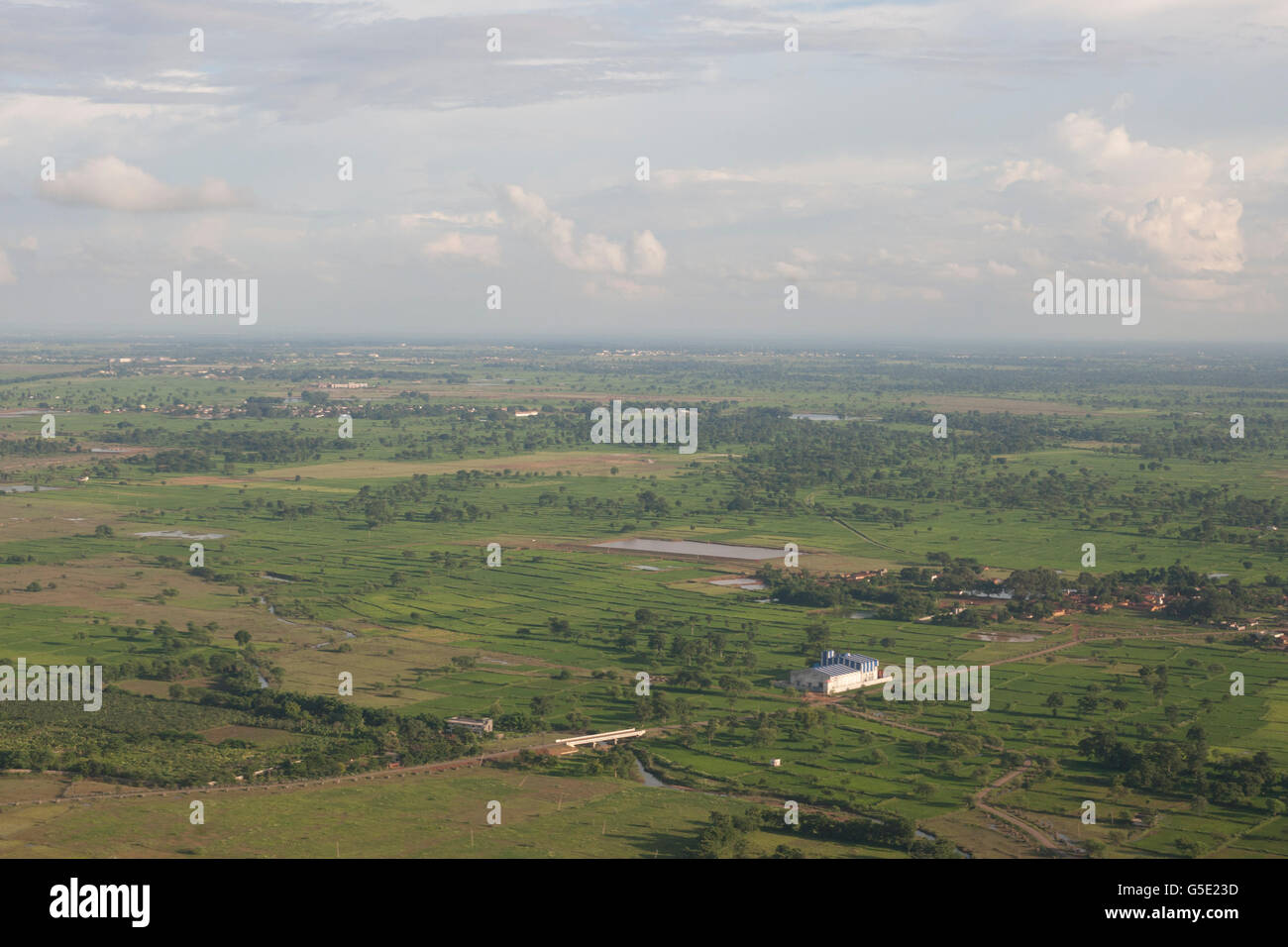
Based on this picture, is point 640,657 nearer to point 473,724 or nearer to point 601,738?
point 601,738

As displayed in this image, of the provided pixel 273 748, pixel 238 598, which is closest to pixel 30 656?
pixel 238 598

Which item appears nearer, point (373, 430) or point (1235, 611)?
point (1235, 611)

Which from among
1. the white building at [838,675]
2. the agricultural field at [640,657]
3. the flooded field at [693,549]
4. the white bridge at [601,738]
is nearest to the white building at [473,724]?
the agricultural field at [640,657]

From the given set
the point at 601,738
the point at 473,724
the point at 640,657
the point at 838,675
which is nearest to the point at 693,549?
the point at 640,657

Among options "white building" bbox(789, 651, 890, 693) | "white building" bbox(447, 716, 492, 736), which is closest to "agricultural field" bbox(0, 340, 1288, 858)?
"white building" bbox(447, 716, 492, 736)

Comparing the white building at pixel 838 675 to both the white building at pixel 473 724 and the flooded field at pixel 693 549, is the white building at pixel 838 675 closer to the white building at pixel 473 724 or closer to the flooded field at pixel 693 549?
the white building at pixel 473 724
